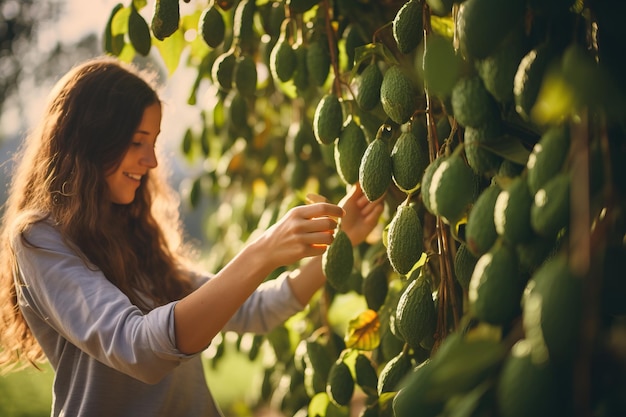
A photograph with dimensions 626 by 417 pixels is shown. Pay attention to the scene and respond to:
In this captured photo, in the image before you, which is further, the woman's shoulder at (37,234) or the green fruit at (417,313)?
the woman's shoulder at (37,234)

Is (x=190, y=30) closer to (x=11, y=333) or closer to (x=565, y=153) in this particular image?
(x=11, y=333)

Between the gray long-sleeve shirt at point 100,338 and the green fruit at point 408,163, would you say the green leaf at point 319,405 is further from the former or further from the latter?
the green fruit at point 408,163

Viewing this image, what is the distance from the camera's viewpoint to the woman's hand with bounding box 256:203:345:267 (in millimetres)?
1191

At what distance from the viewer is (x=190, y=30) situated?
1.69m

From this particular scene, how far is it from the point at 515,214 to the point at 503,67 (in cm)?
20

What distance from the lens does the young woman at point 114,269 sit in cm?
117

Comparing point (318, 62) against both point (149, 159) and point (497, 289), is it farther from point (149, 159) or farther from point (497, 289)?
point (497, 289)

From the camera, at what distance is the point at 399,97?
0.98 meters

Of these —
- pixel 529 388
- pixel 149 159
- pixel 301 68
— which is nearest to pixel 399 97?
pixel 301 68

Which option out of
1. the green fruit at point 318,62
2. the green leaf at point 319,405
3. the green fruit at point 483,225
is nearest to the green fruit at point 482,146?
the green fruit at point 483,225

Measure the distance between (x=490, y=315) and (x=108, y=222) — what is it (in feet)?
3.81

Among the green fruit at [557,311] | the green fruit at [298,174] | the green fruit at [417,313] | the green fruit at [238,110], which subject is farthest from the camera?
the green fruit at [298,174]

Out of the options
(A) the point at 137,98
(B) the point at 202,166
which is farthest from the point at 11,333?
(B) the point at 202,166

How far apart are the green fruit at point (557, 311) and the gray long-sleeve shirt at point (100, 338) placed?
0.70 metres
